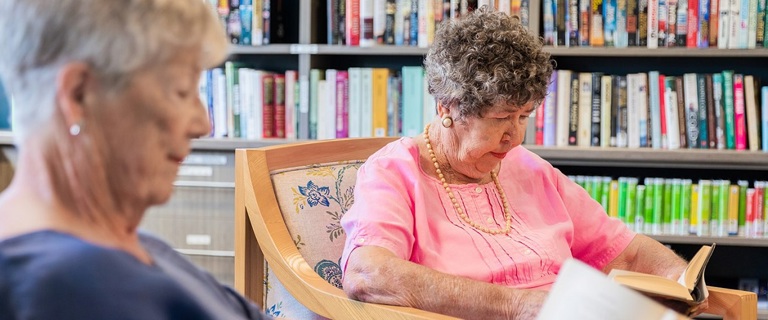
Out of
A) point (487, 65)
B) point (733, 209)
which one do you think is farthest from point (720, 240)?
point (487, 65)

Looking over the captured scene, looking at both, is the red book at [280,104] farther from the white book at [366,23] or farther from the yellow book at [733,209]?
the yellow book at [733,209]

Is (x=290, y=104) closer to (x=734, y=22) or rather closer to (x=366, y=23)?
(x=366, y=23)

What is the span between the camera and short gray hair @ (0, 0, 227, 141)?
0.72 m

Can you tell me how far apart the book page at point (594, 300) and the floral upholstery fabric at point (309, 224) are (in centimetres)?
91

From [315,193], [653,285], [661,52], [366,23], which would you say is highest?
[366,23]

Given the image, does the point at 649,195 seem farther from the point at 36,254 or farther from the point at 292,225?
the point at 36,254

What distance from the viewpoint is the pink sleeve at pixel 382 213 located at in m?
1.62

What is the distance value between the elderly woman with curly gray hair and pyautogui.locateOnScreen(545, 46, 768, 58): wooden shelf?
99cm

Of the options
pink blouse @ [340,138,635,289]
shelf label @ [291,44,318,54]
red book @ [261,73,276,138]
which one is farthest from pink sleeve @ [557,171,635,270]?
red book @ [261,73,276,138]

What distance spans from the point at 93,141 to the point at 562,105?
2276 mm

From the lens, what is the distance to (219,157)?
3049mm

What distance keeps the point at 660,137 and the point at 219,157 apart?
143 cm

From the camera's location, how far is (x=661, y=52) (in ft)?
9.13

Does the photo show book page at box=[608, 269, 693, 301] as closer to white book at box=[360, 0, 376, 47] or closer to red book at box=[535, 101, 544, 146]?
red book at box=[535, 101, 544, 146]
